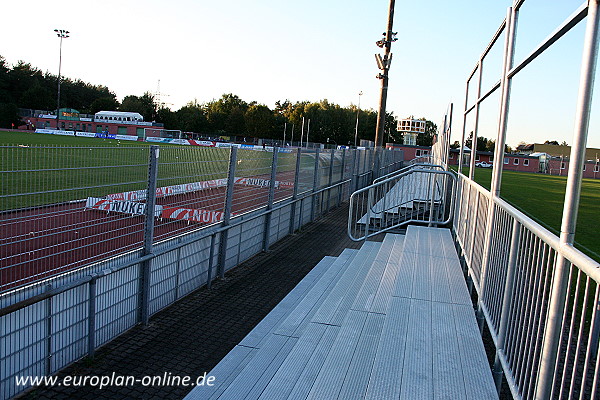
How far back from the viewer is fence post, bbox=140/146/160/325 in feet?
16.7

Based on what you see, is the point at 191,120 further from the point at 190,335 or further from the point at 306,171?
the point at 190,335

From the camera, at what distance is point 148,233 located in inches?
205

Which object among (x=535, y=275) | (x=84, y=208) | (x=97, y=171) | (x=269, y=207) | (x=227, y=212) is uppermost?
(x=97, y=171)

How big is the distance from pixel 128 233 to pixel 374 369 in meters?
3.08

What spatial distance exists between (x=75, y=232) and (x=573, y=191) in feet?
15.0

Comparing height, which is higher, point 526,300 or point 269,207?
point 526,300

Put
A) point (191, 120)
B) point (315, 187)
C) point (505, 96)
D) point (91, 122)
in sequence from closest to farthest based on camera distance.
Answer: point (505, 96), point (315, 187), point (91, 122), point (191, 120)

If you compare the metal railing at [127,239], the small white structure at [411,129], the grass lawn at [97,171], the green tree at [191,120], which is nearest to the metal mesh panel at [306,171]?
the metal railing at [127,239]

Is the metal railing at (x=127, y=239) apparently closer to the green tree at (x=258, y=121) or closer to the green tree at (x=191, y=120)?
the green tree at (x=258, y=121)

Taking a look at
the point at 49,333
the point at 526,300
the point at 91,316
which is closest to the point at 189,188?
the point at 91,316

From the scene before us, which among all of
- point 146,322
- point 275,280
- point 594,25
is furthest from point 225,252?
point 594,25

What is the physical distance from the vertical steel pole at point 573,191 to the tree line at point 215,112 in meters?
92.0

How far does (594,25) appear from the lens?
2.03 metres

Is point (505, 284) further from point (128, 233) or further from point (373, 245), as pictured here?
point (373, 245)
